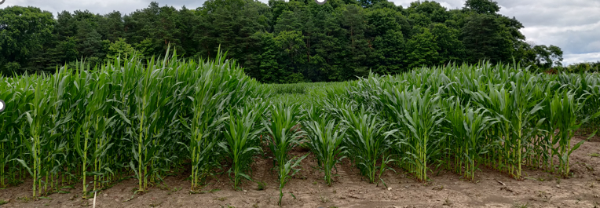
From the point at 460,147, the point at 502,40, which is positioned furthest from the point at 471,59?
the point at 460,147

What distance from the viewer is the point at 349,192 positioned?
10.00 feet

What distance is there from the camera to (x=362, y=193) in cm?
303

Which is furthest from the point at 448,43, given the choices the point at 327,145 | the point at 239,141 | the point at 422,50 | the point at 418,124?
the point at 239,141

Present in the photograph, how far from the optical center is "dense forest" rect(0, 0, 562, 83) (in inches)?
1687

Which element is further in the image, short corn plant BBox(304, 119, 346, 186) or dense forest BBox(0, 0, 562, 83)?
dense forest BBox(0, 0, 562, 83)

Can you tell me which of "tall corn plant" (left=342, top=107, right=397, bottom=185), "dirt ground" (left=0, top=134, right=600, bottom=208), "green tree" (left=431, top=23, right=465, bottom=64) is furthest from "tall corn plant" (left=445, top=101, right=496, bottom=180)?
"green tree" (left=431, top=23, right=465, bottom=64)

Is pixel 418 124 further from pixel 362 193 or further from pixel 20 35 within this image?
pixel 20 35

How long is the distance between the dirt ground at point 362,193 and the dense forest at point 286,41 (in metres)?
42.5

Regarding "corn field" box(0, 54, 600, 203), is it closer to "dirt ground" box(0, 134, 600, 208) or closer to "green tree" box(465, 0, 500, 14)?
"dirt ground" box(0, 134, 600, 208)

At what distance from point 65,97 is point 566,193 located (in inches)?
196

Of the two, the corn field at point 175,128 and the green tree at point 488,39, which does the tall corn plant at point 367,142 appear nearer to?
the corn field at point 175,128

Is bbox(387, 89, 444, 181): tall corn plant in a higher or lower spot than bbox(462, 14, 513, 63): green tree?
lower

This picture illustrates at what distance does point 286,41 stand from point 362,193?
150ft

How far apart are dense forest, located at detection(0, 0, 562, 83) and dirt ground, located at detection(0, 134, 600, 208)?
42.5 metres
